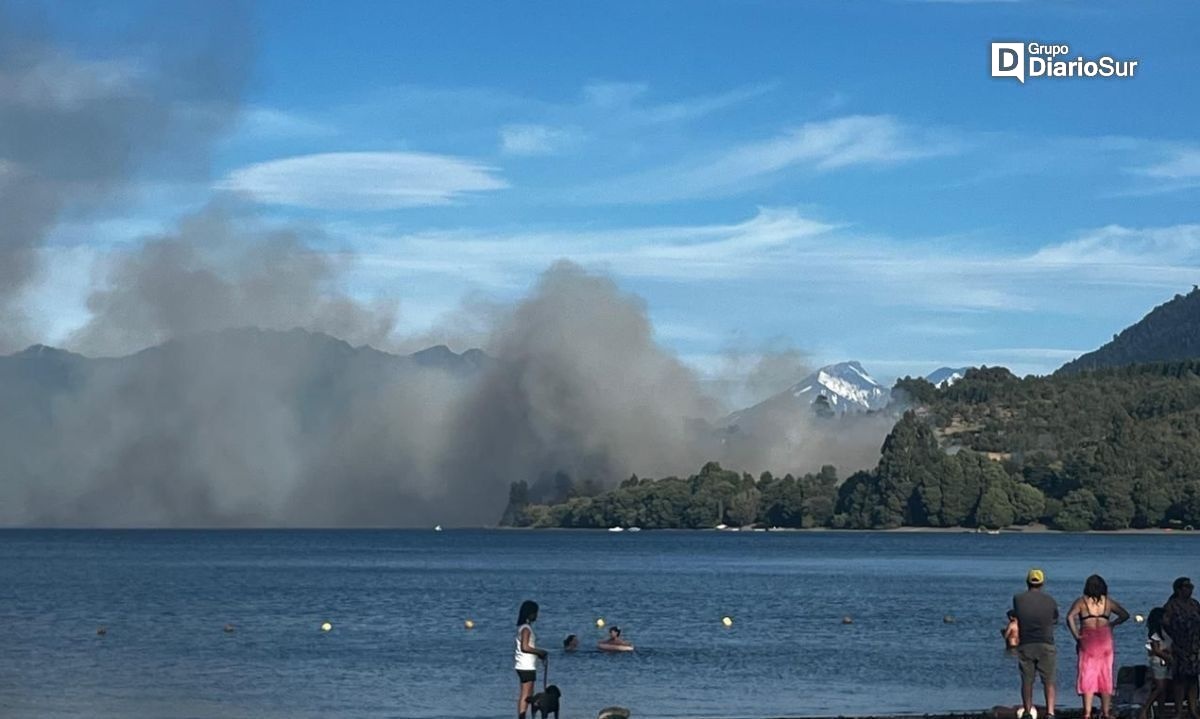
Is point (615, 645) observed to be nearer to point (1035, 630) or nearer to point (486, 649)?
point (486, 649)

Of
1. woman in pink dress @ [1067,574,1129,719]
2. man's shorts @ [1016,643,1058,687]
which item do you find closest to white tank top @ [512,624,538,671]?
man's shorts @ [1016,643,1058,687]

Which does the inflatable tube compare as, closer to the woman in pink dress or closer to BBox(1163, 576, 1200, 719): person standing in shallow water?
the woman in pink dress

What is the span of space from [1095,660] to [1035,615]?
148cm

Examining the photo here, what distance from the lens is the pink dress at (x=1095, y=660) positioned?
33469 millimetres

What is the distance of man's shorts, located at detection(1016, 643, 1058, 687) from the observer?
34.1 m

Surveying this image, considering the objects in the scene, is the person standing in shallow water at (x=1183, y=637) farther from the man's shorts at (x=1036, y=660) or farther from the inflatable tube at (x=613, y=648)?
the inflatable tube at (x=613, y=648)

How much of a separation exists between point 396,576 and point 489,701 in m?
129

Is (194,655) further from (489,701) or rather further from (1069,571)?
(1069,571)

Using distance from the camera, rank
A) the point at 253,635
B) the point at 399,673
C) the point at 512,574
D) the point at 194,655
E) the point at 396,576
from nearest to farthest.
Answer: the point at 399,673 → the point at 194,655 → the point at 253,635 → the point at 396,576 → the point at 512,574

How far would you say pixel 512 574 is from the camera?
199 meters

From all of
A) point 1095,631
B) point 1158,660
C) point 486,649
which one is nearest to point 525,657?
point 1095,631

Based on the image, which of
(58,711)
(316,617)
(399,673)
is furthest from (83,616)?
(58,711)

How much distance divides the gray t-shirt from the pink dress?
27.3 inches

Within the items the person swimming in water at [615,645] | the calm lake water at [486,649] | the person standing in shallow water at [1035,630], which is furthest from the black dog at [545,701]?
the person swimming in water at [615,645]
